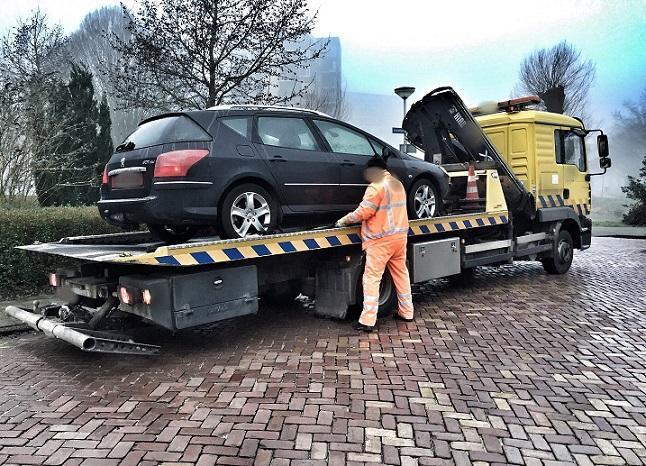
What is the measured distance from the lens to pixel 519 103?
8461mm

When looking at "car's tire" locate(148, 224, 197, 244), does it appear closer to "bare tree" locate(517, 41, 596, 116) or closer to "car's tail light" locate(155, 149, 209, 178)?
"car's tail light" locate(155, 149, 209, 178)

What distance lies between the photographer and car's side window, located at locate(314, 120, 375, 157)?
19.3 feet

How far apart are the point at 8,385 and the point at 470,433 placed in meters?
3.67

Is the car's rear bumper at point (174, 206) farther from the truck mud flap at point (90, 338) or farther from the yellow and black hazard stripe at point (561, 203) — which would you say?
the yellow and black hazard stripe at point (561, 203)

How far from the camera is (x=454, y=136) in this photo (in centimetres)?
846

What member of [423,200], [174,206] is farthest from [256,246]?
[423,200]

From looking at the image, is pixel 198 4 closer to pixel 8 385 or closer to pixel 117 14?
Result: pixel 8 385

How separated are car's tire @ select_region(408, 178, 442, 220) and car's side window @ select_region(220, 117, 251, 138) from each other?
2396 mm

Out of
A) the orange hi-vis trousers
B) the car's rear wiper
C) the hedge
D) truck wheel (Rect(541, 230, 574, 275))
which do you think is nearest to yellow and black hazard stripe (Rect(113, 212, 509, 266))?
the orange hi-vis trousers

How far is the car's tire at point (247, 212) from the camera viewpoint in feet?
15.7

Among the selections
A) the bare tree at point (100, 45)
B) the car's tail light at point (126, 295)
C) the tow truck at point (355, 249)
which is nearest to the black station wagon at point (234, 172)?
the tow truck at point (355, 249)

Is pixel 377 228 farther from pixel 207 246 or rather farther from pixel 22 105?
pixel 22 105

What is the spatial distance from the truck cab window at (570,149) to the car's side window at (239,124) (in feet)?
18.8

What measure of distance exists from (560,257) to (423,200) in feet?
11.9
